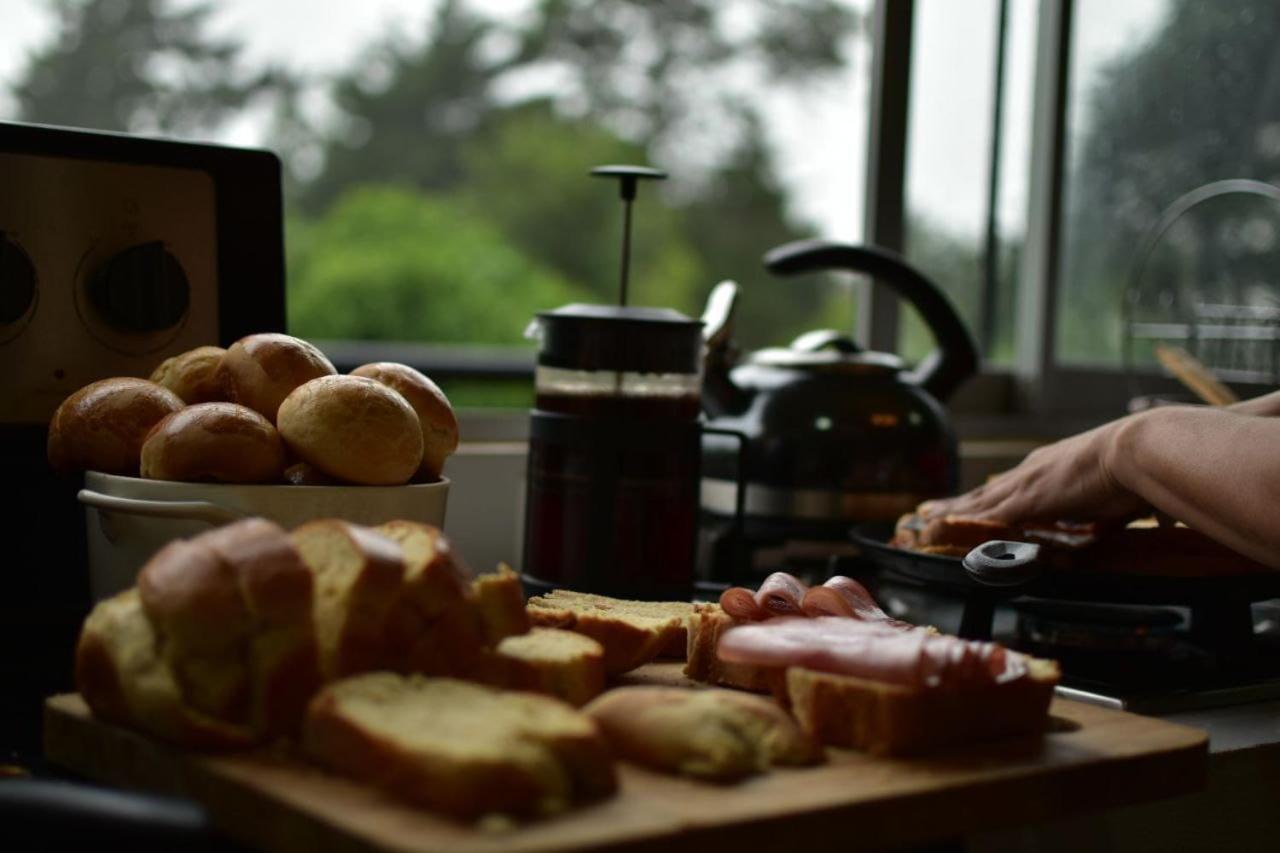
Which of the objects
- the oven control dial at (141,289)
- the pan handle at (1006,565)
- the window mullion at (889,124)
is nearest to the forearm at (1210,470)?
the pan handle at (1006,565)

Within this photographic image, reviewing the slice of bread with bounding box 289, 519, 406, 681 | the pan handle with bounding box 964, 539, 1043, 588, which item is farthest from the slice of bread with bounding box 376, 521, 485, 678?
the pan handle with bounding box 964, 539, 1043, 588

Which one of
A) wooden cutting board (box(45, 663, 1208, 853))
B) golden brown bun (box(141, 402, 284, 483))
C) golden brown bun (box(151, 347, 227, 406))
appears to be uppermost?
golden brown bun (box(151, 347, 227, 406))

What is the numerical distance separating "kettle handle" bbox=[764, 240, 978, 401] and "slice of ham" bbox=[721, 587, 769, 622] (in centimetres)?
70

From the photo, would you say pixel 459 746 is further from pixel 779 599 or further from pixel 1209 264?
pixel 1209 264

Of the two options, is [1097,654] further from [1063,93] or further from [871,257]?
[1063,93]

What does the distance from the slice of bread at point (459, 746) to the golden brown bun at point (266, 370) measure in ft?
1.00

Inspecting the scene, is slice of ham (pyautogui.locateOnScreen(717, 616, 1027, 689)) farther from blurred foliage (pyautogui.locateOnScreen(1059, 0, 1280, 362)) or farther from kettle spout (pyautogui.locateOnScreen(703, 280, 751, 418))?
blurred foliage (pyautogui.locateOnScreen(1059, 0, 1280, 362))

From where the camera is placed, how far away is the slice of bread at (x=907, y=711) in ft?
2.35

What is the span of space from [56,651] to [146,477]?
202 mm

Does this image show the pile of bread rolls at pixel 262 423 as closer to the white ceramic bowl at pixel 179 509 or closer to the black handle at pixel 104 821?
the white ceramic bowl at pixel 179 509

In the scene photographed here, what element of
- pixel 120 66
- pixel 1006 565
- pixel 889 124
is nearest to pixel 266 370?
pixel 1006 565

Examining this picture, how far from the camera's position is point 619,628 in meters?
0.90

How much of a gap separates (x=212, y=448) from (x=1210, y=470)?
0.76 m

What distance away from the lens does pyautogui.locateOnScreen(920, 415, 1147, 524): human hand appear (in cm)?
122
